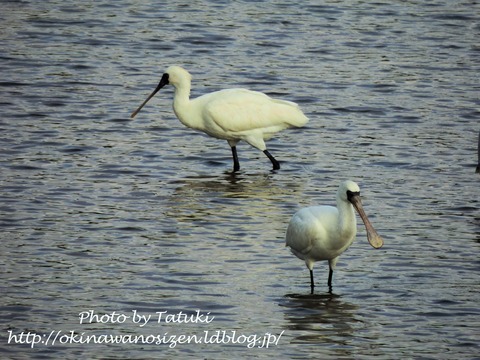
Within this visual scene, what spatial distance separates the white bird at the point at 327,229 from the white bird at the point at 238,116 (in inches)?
167

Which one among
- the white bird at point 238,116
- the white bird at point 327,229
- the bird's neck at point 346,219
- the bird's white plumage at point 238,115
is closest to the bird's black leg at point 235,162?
the white bird at point 238,116

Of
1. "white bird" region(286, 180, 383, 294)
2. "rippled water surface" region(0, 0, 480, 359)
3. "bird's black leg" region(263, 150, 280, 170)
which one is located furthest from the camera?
"bird's black leg" region(263, 150, 280, 170)

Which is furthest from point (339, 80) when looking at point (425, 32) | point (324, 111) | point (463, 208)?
point (463, 208)

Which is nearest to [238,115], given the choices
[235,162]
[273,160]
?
[235,162]

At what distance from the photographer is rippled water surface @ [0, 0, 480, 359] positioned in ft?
33.4

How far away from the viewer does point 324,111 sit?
709 inches

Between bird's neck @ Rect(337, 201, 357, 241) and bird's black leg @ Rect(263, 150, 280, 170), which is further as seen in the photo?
bird's black leg @ Rect(263, 150, 280, 170)

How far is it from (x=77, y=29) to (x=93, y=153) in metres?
7.19

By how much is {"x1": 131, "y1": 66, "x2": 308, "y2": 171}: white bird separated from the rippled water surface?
1.30 feet

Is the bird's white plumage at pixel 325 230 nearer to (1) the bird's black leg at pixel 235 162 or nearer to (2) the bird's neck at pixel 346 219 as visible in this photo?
(2) the bird's neck at pixel 346 219

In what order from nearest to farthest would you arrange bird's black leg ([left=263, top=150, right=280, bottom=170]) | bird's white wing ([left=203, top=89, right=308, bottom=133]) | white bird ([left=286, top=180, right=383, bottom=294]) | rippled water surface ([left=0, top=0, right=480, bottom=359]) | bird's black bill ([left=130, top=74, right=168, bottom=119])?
rippled water surface ([left=0, top=0, right=480, bottom=359]) < white bird ([left=286, top=180, right=383, bottom=294]) < bird's white wing ([left=203, top=89, right=308, bottom=133]) < bird's black leg ([left=263, top=150, right=280, bottom=170]) < bird's black bill ([left=130, top=74, right=168, bottom=119])

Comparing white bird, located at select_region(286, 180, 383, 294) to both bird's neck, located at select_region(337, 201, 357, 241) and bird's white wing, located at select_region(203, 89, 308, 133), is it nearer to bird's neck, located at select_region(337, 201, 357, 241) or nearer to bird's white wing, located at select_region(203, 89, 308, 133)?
bird's neck, located at select_region(337, 201, 357, 241)

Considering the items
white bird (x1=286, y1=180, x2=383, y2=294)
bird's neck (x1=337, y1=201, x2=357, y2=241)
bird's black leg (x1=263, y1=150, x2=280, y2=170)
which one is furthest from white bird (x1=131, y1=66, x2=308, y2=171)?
bird's neck (x1=337, y1=201, x2=357, y2=241)

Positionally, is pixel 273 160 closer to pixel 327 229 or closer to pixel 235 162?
pixel 235 162
